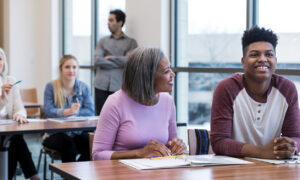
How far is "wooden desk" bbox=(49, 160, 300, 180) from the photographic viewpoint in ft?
5.85

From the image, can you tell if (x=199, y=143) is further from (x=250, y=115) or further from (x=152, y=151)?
(x=152, y=151)

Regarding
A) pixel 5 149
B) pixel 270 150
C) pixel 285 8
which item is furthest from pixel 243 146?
pixel 285 8

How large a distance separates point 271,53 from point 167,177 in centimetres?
91

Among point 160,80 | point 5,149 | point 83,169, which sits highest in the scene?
point 160,80

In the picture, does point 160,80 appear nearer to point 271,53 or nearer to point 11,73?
point 271,53

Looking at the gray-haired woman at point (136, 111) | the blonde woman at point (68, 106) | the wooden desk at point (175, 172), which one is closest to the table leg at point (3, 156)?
the blonde woman at point (68, 106)

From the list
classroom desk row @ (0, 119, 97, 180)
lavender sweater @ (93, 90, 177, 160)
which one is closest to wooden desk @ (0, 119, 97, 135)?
classroom desk row @ (0, 119, 97, 180)

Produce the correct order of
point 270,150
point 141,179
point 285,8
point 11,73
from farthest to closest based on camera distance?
point 11,73, point 285,8, point 270,150, point 141,179

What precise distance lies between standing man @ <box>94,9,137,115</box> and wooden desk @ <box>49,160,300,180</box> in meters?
4.00

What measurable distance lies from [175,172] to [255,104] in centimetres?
66

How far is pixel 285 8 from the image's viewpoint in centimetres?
435

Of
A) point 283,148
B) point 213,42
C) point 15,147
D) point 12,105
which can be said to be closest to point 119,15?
point 213,42

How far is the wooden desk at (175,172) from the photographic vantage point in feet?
5.85

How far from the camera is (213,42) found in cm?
516
